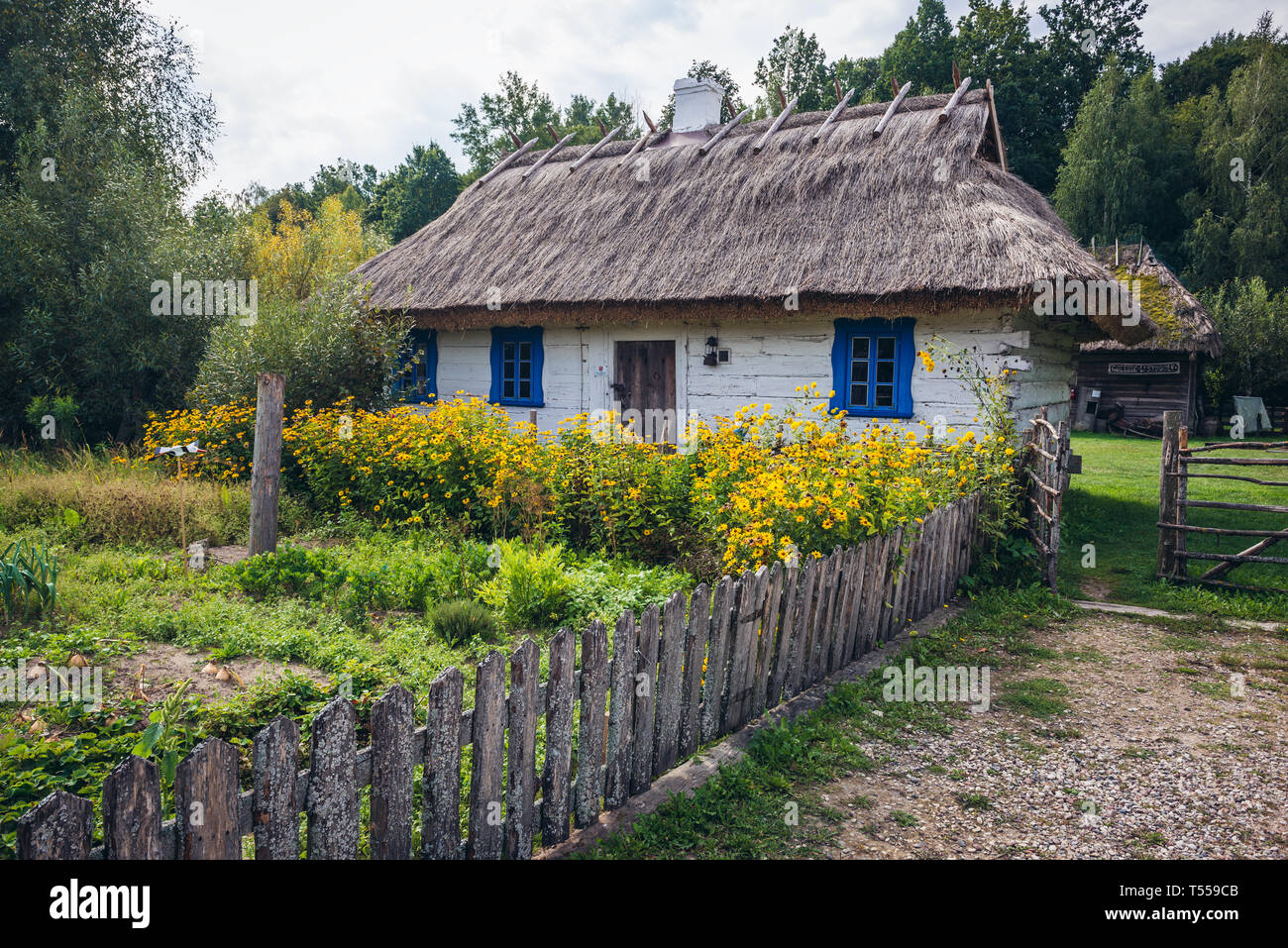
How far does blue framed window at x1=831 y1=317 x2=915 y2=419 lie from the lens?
9.53 m

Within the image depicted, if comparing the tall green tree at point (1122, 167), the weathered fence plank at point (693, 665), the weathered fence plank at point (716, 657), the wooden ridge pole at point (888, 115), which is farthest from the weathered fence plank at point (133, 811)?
the tall green tree at point (1122, 167)

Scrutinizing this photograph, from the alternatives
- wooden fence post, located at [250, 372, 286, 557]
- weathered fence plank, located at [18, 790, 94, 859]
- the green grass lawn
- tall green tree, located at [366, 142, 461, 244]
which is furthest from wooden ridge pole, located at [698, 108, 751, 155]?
tall green tree, located at [366, 142, 461, 244]

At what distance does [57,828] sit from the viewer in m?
1.83

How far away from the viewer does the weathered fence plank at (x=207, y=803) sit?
6.70 feet

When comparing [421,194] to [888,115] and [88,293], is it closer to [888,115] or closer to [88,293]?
[88,293]

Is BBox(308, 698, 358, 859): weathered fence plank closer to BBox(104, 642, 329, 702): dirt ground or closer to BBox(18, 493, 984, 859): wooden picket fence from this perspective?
BBox(18, 493, 984, 859): wooden picket fence

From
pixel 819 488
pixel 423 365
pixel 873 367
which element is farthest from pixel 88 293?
pixel 819 488

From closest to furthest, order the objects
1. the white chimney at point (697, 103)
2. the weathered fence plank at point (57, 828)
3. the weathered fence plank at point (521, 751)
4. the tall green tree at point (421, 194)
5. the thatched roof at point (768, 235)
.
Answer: the weathered fence plank at point (57, 828)
the weathered fence plank at point (521, 751)
the thatched roof at point (768, 235)
the white chimney at point (697, 103)
the tall green tree at point (421, 194)

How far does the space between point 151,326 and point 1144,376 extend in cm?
2414

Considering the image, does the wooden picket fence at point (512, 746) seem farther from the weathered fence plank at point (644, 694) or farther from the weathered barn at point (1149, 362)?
the weathered barn at point (1149, 362)

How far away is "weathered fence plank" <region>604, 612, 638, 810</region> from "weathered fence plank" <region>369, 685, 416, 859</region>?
917 mm

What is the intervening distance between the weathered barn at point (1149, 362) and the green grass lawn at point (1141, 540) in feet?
17.2

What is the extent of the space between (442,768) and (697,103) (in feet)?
46.9

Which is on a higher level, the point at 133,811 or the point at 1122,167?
the point at 1122,167
